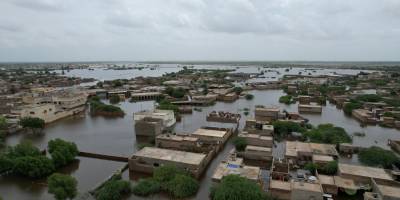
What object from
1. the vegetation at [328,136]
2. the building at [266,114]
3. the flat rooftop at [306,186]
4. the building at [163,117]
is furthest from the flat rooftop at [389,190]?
the building at [163,117]

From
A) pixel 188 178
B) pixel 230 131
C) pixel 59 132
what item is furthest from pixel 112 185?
pixel 59 132

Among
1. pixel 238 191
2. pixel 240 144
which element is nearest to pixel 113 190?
pixel 238 191

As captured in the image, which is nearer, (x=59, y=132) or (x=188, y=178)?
(x=188, y=178)

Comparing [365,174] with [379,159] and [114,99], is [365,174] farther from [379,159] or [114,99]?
[114,99]

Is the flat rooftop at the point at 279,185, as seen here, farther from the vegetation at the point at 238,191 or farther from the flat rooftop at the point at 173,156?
the flat rooftop at the point at 173,156

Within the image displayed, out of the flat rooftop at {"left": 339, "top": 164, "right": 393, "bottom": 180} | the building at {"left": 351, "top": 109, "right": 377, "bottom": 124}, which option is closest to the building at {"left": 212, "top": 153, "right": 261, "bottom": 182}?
the flat rooftop at {"left": 339, "top": 164, "right": 393, "bottom": 180}

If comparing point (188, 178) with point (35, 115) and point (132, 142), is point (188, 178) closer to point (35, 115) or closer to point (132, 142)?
point (132, 142)
